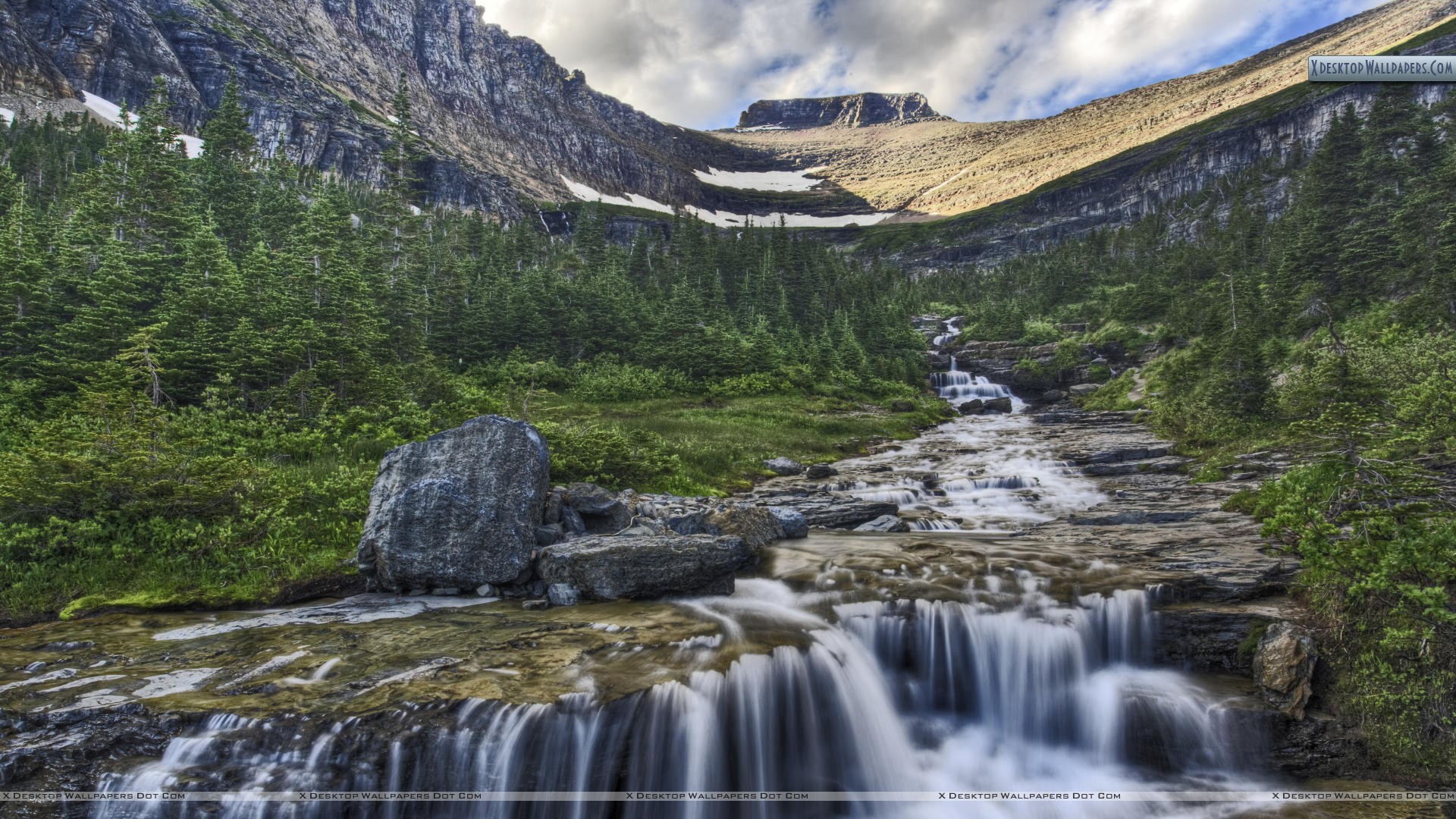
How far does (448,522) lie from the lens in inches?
415

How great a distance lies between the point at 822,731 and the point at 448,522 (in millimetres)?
7075

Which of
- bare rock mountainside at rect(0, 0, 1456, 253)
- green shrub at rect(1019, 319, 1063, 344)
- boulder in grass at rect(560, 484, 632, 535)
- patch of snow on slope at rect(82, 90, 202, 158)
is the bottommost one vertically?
boulder in grass at rect(560, 484, 632, 535)

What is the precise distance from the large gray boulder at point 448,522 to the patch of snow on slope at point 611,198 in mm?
164035

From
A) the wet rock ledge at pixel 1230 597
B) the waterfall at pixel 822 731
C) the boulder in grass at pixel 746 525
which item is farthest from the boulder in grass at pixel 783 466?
the waterfall at pixel 822 731

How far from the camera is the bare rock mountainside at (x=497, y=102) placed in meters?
95.2

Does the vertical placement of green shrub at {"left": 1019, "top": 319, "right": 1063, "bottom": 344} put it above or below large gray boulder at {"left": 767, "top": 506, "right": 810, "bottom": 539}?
above

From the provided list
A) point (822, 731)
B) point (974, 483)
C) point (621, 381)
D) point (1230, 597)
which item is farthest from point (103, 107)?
point (1230, 597)

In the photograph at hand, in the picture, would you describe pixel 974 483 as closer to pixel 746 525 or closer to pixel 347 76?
pixel 746 525

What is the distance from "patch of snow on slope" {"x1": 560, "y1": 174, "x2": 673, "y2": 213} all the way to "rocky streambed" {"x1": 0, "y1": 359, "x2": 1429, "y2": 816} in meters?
167

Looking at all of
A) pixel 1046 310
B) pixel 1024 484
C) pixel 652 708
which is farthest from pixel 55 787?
pixel 1046 310

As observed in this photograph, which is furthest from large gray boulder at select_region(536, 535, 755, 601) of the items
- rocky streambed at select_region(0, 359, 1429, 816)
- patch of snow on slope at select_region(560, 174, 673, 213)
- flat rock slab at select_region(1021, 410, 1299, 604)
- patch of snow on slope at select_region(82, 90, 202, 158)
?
patch of snow on slope at select_region(560, 174, 673, 213)

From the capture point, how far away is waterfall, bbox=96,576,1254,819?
233 inches

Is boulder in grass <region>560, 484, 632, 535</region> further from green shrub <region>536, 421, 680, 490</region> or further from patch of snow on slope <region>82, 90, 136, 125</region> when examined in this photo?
patch of snow on slope <region>82, 90, 136, 125</region>

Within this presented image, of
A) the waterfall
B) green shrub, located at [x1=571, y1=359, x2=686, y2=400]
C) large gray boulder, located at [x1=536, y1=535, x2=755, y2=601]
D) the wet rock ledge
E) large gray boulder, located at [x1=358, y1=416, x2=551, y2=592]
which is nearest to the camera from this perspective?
the waterfall
